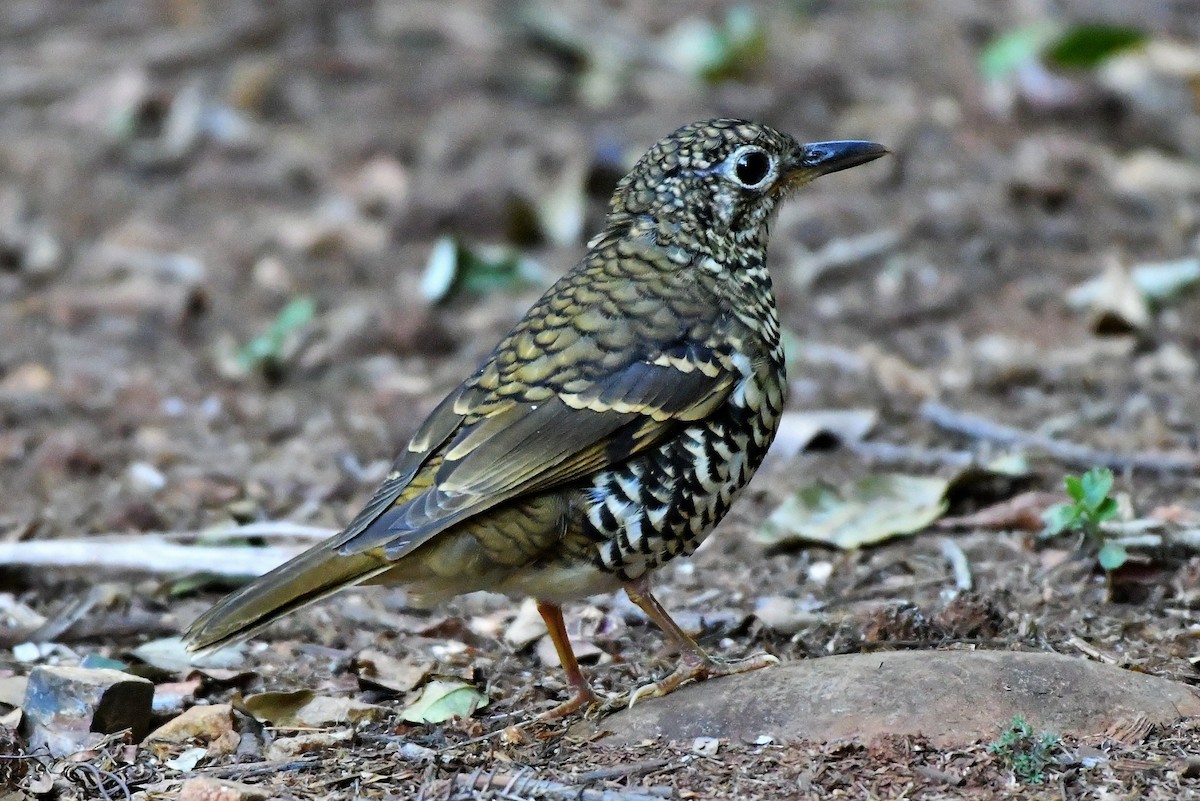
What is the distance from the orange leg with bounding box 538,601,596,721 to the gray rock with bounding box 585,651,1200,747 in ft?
0.45

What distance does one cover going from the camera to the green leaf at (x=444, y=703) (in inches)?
165

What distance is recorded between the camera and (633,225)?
15.4 feet

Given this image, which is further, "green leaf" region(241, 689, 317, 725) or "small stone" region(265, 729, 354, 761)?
"green leaf" region(241, 689, 317, 725)

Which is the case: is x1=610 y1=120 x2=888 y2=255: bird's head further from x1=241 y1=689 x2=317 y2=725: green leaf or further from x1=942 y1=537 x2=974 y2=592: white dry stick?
x1=241 y1=689 x2=317 y2=725: green leaf

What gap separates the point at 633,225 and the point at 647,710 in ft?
4.72

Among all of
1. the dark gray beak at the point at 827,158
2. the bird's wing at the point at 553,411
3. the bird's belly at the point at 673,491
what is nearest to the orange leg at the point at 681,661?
the bird's belly at the point at 673,491

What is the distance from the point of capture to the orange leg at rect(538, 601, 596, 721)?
4141 mm

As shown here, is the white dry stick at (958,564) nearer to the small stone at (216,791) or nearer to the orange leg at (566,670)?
the orange leg at (566,670)

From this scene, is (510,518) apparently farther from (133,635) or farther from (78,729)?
(133,635)

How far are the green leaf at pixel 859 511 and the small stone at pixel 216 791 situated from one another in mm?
2152

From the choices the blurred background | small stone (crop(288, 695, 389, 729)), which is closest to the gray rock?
small stone (crop(288, 695, 389, 729))

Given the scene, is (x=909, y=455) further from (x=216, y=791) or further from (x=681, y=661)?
(x=216, y=791)

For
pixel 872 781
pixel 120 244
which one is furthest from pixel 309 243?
pixel 872 781

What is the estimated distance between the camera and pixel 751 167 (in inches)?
184
